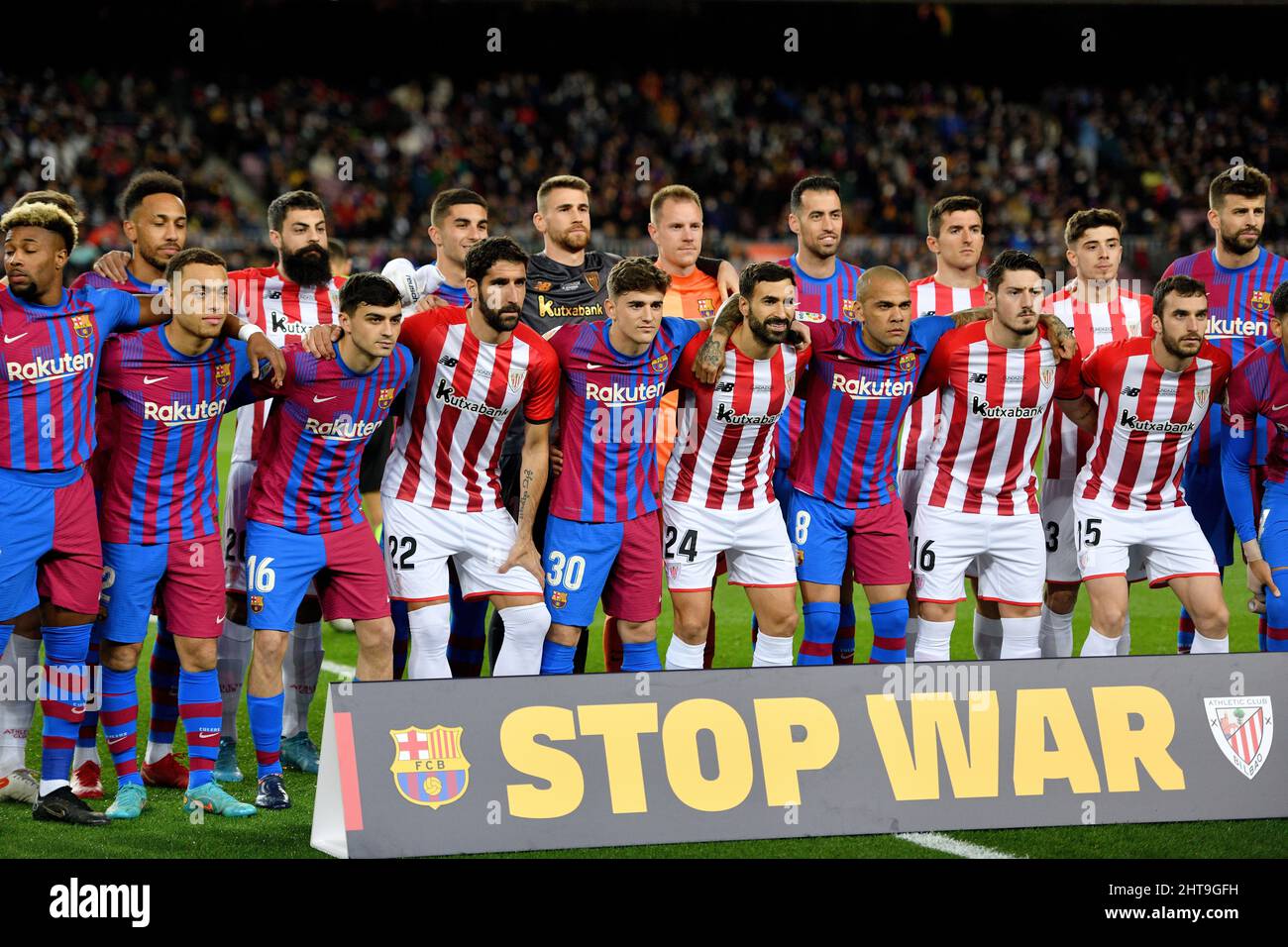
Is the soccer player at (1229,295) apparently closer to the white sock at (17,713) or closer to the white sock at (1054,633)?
the white sock at (1054,633)

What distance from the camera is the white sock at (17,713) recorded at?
6000 millimetres

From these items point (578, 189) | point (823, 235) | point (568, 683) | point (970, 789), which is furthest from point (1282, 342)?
point (568, 683)

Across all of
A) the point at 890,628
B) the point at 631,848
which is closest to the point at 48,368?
the point at 631,848

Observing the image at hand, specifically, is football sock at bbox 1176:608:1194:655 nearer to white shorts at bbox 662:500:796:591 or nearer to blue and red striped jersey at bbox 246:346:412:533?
white shorts at bbox 662:500:796:591

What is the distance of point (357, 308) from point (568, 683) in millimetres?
1735

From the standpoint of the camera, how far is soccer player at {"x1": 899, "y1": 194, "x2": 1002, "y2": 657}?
7.09 meters

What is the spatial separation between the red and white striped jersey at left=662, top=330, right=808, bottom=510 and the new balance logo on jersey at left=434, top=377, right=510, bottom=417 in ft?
2.68

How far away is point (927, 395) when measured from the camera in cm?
716

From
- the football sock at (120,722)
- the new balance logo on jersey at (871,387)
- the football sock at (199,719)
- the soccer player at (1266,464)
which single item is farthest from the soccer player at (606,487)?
the soccer player at (1266,464)

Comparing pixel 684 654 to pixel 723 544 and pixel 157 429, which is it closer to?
pixel 723 544

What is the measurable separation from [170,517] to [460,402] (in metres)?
1.22

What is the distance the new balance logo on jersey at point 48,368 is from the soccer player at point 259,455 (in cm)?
98

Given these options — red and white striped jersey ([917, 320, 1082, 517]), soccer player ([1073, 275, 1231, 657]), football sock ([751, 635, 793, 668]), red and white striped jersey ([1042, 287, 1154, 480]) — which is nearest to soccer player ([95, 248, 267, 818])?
football sock ([751, 635, 793, 668])

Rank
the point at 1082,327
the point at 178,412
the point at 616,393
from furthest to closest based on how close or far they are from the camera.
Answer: the point at 1082,327, the point at 616,393, the point at 178,412
